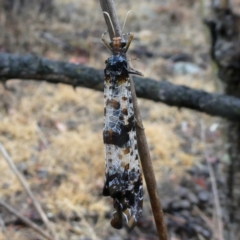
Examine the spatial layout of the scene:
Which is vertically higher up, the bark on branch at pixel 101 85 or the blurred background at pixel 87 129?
the bark on branch at pixel 101 85

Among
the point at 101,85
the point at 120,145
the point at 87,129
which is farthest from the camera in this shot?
the point at 87,129

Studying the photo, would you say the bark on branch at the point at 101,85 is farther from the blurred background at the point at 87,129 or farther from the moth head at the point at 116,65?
the moth head at the point at 116,65

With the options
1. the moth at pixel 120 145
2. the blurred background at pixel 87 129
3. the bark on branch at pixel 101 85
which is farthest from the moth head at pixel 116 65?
the blurred background at pixel 87 129

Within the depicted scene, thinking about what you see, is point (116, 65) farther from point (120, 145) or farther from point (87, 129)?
point (87, 129)

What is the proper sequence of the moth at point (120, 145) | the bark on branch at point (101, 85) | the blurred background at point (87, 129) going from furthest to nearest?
the blurred background at point (87, 129) → the bark on branch at point (101, 85) → the moth at point (120, 145)

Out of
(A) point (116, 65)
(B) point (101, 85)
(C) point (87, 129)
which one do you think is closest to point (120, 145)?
(A) point (116, 65)

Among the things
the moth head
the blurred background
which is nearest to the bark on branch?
the blurred background
